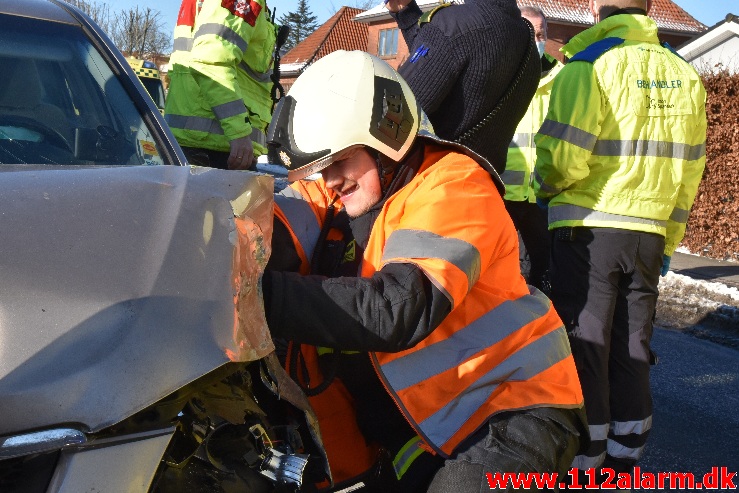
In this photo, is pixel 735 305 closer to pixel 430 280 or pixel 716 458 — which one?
pixel 716 458

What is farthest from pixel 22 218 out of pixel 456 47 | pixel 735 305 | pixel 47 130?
pixel 735 305

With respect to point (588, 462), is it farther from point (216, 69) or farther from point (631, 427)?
point (216, 69)

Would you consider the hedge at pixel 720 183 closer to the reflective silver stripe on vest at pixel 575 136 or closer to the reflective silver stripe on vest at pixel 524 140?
the reflective silver stripe on vest at pixel 524 140

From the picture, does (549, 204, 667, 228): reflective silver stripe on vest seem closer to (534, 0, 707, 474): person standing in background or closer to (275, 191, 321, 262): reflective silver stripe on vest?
(534, 0, 707, 474): person standing in background

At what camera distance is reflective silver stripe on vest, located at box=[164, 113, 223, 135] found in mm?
4398

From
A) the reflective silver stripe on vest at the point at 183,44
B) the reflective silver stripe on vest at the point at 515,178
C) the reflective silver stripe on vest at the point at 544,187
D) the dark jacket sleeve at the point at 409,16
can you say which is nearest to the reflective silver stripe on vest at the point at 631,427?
the reflective silver stripe on vest at the point at 544,187

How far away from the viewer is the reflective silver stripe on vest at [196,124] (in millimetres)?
4398

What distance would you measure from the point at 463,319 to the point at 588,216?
2.00m

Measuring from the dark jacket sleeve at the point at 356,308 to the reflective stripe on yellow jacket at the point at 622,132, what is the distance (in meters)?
2.12

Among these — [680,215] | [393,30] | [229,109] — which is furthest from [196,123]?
[393,30]

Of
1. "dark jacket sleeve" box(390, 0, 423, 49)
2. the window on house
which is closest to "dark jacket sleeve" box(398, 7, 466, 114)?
"dark jacket sleeve" box(390, 0, 423, 49)

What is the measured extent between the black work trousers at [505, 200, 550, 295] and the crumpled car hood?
3408 millimetres

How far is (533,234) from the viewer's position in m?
4.88

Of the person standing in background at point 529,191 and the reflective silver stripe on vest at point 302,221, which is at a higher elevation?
the reflective silver stripe on vest at point 302,221
